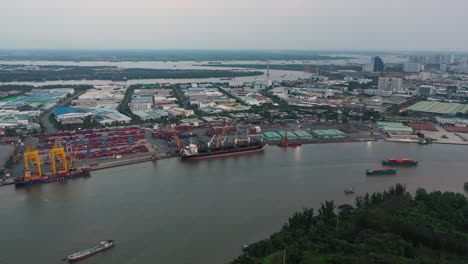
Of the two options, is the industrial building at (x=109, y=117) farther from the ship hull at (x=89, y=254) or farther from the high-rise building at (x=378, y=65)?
the high-rise building at (x=378, y=65)

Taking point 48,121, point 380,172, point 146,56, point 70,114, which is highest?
point 146,56

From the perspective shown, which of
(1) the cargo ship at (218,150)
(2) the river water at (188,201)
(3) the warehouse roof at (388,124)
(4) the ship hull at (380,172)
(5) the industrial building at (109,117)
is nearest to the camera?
(2) the river water at (188,201)

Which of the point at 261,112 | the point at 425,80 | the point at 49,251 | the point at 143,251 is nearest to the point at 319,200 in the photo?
the point at 143,251

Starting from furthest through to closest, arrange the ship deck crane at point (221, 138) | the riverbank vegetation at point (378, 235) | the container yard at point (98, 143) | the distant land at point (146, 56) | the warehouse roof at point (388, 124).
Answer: the distant land at point (146, 56) < the warehouse roof at point (388, 124) < the ship deck crane at point (221, 138) < the container yard at point (98, 143) < the riverbank vegetation at point (378, 235)

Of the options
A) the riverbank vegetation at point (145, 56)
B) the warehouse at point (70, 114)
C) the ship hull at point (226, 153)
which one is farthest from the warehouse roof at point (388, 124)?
the riverbank vegetation at point (145, 56)

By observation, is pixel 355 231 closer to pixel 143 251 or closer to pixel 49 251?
pixel 143 251

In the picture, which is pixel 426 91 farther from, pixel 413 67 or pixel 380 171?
pixel 380 171

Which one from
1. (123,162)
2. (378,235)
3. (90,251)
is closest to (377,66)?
(123,162)
